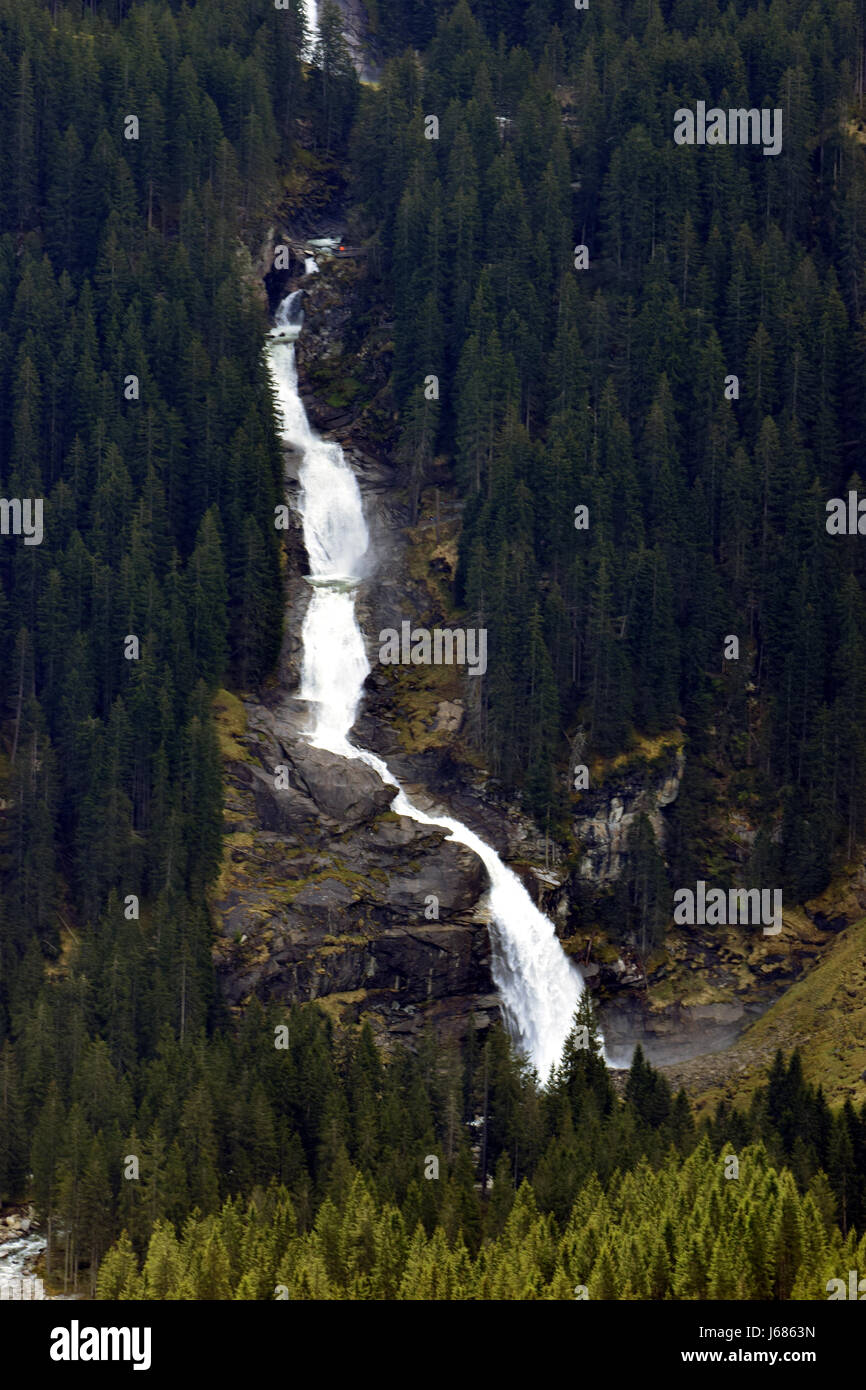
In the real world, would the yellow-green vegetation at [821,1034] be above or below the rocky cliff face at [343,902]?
below

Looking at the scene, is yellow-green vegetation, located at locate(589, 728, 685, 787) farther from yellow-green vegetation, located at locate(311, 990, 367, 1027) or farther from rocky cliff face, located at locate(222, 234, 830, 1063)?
yellow-green vegetation, located at locate(311, 990, 367, 1027)

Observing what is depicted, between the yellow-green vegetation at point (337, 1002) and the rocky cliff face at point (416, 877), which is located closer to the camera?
the yellow-green vegetation at point (337, 1002)

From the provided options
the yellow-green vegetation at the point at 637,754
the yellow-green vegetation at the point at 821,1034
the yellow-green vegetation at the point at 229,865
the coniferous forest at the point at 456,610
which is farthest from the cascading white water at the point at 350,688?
the yellow-green vegetation at the point at 821,1034

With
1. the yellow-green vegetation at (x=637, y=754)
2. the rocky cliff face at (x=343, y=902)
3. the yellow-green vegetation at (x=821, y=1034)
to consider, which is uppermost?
the yellow-green vegetation at (x=637, y=754)

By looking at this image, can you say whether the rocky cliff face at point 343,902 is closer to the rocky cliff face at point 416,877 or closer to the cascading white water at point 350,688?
the rocky cliff face at point 416,877

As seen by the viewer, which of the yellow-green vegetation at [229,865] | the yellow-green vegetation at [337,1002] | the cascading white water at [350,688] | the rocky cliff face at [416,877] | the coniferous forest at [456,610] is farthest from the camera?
the cascading white water at [350,688]
